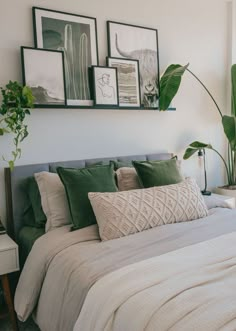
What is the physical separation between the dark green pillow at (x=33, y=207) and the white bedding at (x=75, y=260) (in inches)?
9.6

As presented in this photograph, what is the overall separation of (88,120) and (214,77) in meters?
1.71

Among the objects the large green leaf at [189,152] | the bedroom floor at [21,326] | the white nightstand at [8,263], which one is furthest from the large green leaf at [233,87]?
the bedroom floor at [21,326]

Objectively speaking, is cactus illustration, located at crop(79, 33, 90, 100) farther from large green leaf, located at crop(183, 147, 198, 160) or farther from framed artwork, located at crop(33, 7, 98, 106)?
large green leaf, located at crop(183, 147, 198, 160)

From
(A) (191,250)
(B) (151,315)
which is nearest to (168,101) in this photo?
(A) (191,250)

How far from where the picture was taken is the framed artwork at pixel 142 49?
2.76 metres

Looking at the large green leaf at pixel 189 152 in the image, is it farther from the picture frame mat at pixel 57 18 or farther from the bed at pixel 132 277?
the picture frame mat at pixel 57 18

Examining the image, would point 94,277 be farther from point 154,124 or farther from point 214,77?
point 214,77

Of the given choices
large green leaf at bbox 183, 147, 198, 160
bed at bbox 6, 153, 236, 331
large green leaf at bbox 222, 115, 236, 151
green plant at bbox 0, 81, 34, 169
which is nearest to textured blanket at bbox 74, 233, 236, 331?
bed at bbox 6, 153, 236, 331

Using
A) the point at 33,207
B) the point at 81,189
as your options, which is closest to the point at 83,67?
the point at 81,189

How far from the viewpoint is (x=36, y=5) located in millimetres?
2387

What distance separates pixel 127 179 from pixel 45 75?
3.33ft

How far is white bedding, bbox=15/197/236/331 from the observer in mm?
1526

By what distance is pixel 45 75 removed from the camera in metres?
2.41

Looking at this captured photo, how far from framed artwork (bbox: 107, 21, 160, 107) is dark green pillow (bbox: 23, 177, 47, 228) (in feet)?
4.27
